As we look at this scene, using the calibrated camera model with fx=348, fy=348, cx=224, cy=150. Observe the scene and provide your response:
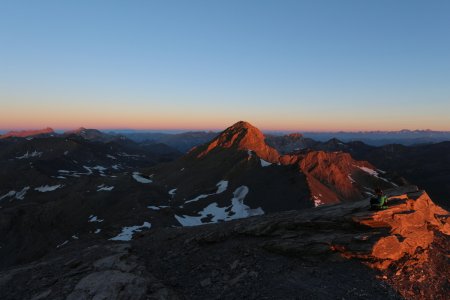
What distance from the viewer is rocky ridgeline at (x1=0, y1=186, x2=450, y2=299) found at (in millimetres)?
18297

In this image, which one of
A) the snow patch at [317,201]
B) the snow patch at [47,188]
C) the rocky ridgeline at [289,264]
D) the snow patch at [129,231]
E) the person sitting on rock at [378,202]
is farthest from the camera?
the snow patch at [47,188]

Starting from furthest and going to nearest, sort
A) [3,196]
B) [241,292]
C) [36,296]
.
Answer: [3,196] < [36,296] < [241,292]

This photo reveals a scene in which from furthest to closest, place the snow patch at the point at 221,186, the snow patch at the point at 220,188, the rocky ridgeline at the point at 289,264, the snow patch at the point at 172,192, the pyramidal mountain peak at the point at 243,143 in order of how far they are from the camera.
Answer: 1. the pyramidal mountain peak at the point at 243,143
2. the snow patch at the point at 172,192
3. the snow patch at the point at 221,186
4. the snow patch at the point at 220,188
5. the rocky ridgeline at the point at 289,264

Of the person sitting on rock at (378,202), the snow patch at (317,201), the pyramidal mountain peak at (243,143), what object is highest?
the person sitting on rock at (378,202)

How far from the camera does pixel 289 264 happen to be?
20797 mm

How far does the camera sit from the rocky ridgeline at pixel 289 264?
60.0 ft

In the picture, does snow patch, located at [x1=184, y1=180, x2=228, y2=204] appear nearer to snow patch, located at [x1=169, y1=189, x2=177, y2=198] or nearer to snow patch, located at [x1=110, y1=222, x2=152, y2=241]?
snow patch, located at [x1=169, y1=189, x2=177, y2=198]

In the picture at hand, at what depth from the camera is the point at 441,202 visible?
199125 mm

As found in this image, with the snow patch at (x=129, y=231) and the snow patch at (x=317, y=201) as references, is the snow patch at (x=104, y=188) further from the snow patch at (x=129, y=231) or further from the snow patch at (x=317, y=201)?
the snow patch at (x=317, y=201)

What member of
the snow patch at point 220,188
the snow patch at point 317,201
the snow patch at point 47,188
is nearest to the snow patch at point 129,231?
the snow patch at point 220,188

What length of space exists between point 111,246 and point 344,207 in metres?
20.0

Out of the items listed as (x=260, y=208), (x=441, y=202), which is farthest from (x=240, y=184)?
(x=441, y=202)

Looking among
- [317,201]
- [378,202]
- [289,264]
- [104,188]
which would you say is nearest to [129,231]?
[317,201]

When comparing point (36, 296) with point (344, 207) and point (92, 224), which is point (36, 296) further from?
point (92, 224)
